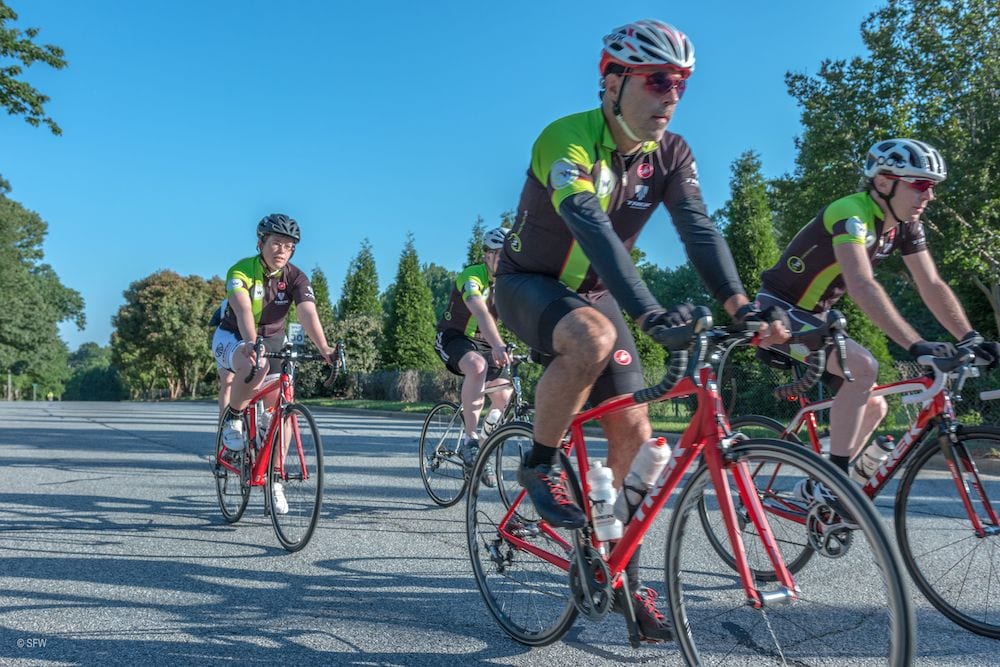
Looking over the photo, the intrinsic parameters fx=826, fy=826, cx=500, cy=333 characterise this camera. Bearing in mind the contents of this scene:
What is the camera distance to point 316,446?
201 inches

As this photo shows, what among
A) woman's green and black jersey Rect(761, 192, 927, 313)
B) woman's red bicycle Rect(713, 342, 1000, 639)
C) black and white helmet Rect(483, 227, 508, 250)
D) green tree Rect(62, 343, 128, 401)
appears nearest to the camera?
woman's red bicycle Rect(713, 342, 1000, 639)

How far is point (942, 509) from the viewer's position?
11.3 feet

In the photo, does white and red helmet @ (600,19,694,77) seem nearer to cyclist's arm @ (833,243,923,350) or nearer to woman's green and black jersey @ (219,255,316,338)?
cyclist's arm @ (833,243,923,350)

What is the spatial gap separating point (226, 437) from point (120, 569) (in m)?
1.63

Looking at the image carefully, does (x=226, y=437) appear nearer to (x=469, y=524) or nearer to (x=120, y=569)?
(x=120, y=569)

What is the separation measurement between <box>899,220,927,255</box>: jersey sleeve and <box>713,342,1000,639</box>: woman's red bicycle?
2.72 feet

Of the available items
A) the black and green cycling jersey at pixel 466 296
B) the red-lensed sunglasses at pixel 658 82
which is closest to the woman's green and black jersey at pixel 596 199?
the red-lensed sunglasses at pixel 658 82

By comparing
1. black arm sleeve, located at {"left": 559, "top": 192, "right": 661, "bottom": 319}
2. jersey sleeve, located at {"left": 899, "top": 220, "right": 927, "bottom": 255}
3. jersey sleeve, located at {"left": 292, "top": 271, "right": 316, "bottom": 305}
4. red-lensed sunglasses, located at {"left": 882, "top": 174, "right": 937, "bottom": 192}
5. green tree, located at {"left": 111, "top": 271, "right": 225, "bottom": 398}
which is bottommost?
black arm sleeve, located at {"left": 559, "top": 192, "right": 661, "bottom": 319}

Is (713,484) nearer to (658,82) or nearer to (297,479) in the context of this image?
(658,82)

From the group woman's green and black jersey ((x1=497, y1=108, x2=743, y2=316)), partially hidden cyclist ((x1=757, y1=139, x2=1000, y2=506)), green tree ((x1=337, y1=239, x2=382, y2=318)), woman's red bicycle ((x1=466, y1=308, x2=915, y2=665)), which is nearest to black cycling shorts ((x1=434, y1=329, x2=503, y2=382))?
partially hidden cyclist ((x1=757, y1=139, x2=1000, y2=506))

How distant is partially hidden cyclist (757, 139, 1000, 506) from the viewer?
3930 millimetres

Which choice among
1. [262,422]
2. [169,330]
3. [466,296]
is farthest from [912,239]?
[169,330]

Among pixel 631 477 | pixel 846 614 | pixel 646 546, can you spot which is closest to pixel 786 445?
pixel 631 477

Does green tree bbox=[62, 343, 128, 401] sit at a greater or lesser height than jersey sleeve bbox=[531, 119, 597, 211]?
lesser
